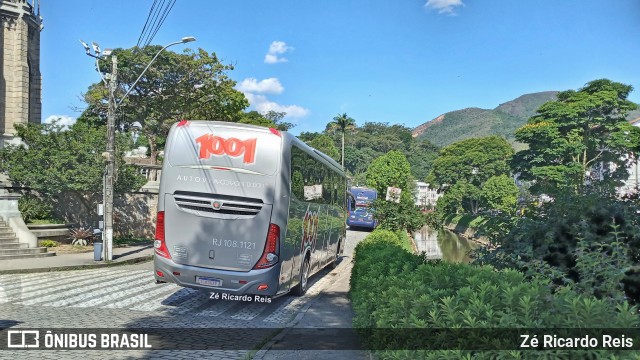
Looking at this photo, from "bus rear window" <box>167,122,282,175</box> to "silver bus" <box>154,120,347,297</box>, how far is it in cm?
2

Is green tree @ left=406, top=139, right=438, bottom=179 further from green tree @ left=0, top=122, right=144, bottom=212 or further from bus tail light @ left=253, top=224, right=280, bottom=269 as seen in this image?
bus tail light @ left=253, top=224, right=280, bottom=269

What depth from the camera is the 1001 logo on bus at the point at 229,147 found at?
1018 cm

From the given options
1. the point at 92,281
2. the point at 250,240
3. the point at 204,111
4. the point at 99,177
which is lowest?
the point at 92,281

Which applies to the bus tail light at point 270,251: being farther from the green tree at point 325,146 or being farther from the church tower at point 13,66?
the green tree at point 325,146

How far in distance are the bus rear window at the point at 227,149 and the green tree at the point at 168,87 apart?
1104 inches

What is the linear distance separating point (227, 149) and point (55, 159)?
52.3ft

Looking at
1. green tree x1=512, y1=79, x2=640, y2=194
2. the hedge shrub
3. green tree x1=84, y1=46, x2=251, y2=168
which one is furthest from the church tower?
green tree x1=512, y1=79, x2=640, y2=194

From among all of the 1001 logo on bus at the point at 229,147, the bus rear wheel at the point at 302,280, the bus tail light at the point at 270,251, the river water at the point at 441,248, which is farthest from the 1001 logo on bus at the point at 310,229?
the river water at the point at 441,248

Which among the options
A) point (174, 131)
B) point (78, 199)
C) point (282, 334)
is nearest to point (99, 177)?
point (78, 199)

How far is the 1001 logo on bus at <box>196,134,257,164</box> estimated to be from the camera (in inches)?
401

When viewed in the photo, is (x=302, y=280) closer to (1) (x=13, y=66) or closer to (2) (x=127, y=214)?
(2) (x=127, y=214)

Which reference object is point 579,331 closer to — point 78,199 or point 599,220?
point 599,220

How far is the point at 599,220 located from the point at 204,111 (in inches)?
1431

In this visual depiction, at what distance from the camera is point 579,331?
10.7 ft
